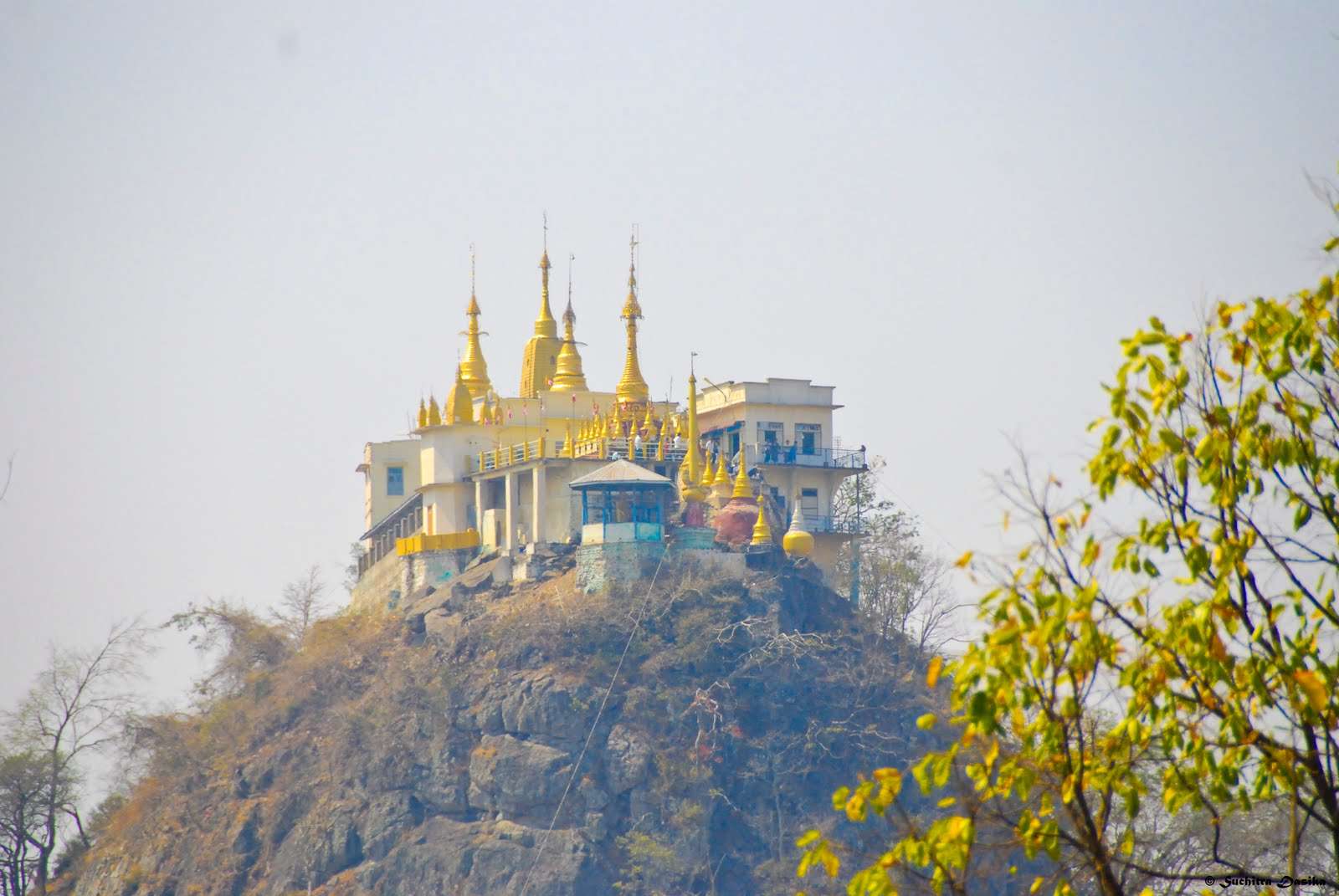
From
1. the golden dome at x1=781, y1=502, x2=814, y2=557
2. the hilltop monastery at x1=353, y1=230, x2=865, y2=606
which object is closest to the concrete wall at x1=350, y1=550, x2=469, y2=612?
the hilltop monastery at x1=353, y1=230, x2=865, y2=606

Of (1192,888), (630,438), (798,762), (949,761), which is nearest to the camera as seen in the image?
(949,761)

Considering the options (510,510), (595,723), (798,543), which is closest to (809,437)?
(798,543)

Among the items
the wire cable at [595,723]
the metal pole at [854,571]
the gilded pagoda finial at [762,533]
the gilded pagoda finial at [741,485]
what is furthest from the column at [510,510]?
the metal pole at [854,571]

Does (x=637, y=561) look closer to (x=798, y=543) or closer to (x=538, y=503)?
(x=538, y=503)

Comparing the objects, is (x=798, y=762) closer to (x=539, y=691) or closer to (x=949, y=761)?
(x=539, y=691)

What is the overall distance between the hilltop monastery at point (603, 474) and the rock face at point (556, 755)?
1.77m

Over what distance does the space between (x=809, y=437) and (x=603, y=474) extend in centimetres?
961

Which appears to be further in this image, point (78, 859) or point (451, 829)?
point (78, 859)

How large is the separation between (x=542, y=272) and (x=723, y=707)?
78.6ft

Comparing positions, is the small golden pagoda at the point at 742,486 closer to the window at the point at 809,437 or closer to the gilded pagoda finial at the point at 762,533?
the gilded pagoda finial at the point at 762,533

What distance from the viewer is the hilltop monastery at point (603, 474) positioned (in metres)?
64.7

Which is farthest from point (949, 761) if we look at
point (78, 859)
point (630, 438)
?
point (78, 859)

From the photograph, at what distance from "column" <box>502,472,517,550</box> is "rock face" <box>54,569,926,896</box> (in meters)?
2.07

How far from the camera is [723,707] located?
61781 mm
